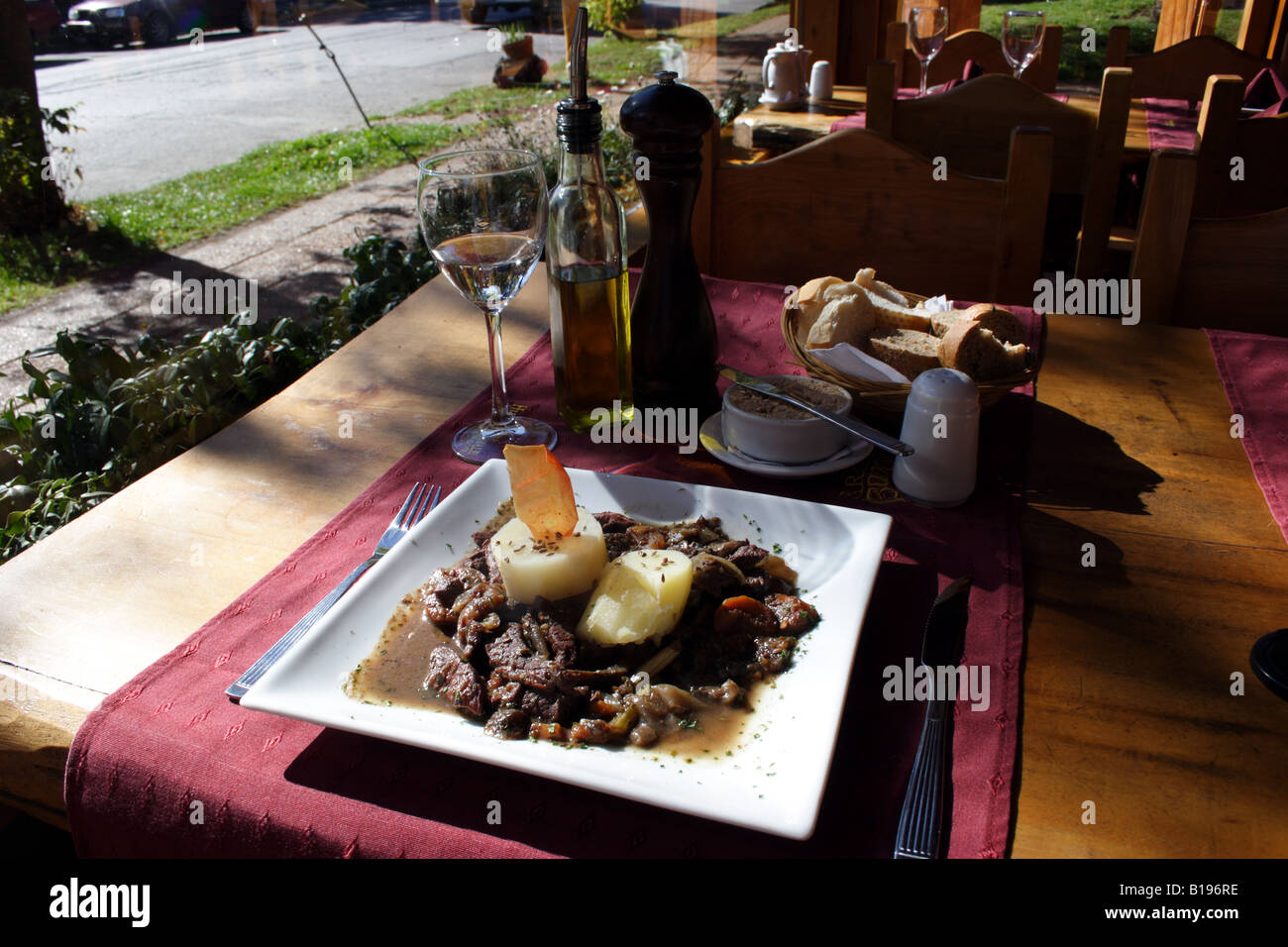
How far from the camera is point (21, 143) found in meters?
5.12

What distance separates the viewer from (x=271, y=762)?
0.87 m

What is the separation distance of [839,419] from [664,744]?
587 mm

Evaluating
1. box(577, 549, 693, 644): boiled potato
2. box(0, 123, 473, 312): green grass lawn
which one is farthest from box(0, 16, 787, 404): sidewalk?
box(577, 549, 693, 644): boiled potato

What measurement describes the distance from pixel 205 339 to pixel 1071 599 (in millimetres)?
2060

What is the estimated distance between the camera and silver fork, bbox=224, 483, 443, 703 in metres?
0.93

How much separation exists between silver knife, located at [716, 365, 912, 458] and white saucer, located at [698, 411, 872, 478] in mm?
24

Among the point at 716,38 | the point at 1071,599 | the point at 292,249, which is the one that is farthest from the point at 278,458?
the point at 716,38

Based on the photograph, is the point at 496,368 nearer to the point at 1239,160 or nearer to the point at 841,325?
the point at 841,325

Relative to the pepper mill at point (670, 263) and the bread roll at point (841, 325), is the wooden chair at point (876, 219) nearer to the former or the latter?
the bread roll at point (841, 325)

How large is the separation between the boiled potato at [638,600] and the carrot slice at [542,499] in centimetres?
7

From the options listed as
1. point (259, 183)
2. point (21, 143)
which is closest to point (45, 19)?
point (259, 183)

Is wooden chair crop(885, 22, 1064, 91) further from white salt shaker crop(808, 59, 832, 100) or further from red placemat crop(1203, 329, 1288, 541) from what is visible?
red placemat crop(1203, 329, 1288, 541)

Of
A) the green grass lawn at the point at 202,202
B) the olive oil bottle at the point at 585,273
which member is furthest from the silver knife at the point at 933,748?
the green grass lawn at the point at 202,202
